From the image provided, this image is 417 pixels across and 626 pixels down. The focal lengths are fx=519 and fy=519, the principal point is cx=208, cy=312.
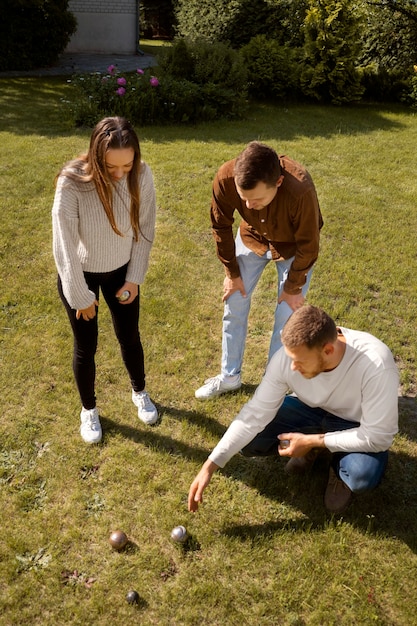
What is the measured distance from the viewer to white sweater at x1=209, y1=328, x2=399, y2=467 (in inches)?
109

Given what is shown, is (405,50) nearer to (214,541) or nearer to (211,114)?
(211,114)

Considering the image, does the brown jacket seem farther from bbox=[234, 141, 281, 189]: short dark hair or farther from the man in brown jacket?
bbox=[234, 141, 281, 189]: short dark hair

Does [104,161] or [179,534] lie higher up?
[104,161]

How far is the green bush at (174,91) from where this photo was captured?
31.4 feet

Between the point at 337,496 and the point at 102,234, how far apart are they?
2138 mm

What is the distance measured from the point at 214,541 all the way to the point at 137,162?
7.35ft

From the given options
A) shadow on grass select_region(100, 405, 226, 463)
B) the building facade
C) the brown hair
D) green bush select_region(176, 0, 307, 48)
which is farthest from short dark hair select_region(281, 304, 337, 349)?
the building facade

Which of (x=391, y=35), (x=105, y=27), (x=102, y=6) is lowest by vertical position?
(x=105, y=27)

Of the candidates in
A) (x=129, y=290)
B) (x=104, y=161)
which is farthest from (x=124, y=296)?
(x=104, y=161)

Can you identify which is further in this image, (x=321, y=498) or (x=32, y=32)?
(x=32, y=32)

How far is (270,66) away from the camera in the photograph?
38.0ft

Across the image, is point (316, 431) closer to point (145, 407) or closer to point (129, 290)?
point (145, 407)

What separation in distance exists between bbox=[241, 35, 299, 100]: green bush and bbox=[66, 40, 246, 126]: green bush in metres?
0.88

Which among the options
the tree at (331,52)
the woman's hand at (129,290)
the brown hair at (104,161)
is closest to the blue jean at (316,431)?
the woman's hand at (129,290)
